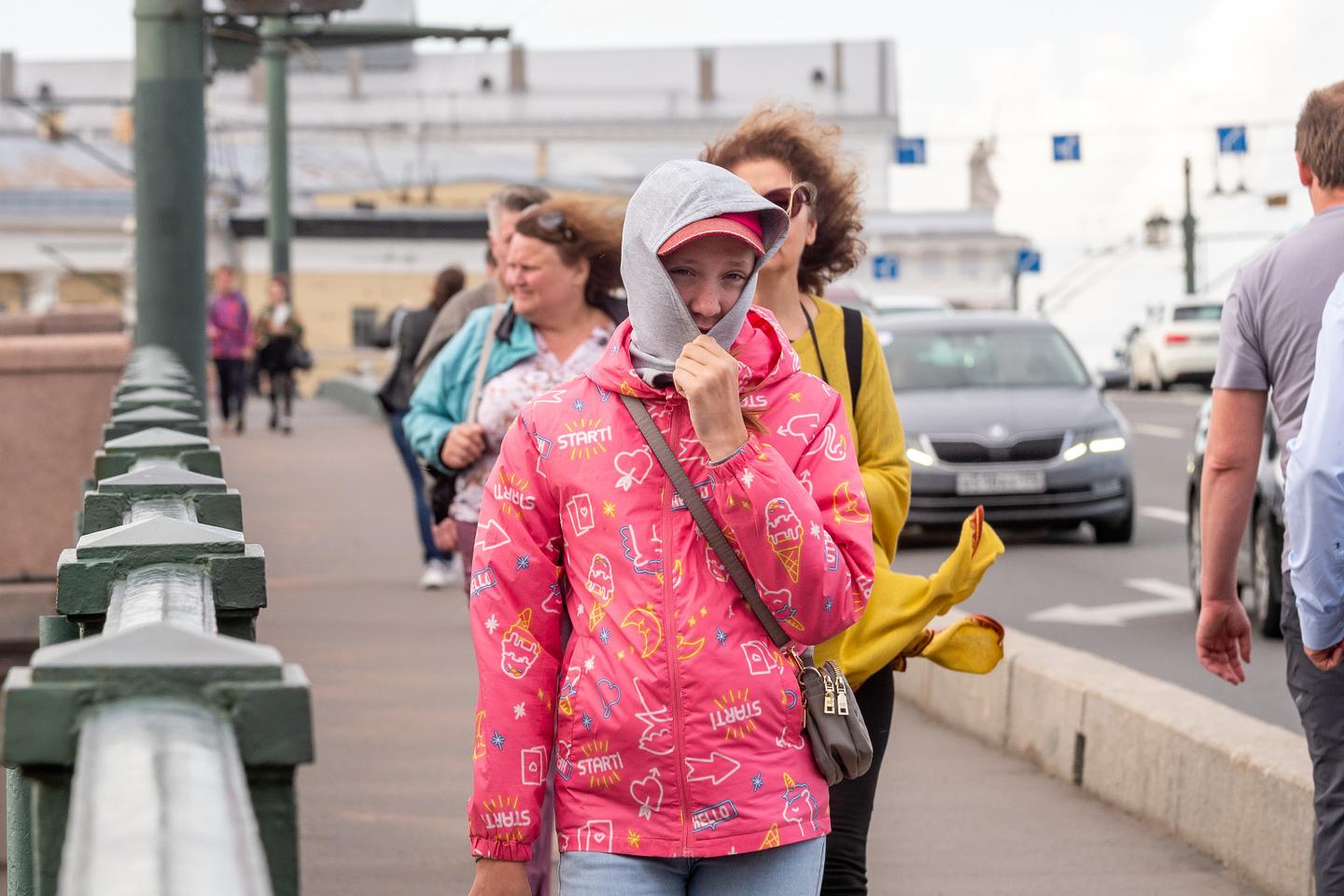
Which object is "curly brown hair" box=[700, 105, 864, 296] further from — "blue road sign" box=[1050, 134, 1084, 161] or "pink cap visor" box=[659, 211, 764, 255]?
"blue road sign" box=[1050, 134, 1084, 161]

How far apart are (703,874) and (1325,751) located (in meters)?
1.34

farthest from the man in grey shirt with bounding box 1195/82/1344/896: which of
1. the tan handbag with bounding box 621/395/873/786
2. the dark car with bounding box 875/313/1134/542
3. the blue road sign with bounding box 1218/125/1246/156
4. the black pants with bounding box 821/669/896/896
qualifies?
the blue road sign with bounding box 1218/125/1246/156

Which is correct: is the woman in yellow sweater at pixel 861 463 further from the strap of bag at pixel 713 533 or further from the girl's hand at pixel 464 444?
the girl's hand at pixel 464 444

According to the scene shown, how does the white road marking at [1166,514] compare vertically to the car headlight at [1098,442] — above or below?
below

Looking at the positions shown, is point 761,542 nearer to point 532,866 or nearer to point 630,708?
point 630,708

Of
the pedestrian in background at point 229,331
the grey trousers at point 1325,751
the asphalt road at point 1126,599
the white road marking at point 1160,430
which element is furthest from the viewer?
the white road marking at point 1160,430

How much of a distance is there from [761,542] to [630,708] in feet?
0.94

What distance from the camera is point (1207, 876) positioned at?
5867mm

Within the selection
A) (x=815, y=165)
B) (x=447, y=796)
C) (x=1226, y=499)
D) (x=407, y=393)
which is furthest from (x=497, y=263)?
(x=407, y=393)

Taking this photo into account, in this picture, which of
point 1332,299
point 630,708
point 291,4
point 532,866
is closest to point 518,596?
→ point 630,708

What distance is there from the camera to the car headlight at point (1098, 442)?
1448 centimetres

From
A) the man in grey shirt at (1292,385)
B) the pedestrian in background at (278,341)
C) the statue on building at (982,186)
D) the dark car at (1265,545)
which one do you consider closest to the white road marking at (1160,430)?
the pedestrian in background at (278,341)

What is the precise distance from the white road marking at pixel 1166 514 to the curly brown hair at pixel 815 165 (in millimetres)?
12200

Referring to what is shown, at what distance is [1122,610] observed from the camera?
11.5m
